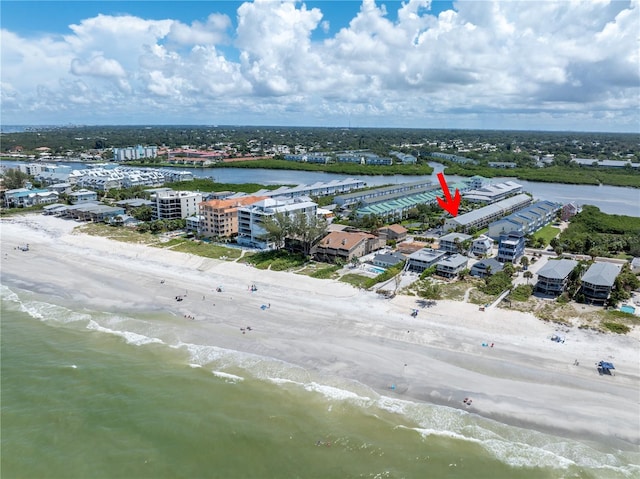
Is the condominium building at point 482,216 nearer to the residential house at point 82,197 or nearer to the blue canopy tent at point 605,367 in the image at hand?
the blue canopy tent at point 605,367

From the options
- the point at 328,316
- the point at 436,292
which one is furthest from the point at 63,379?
the point at 436,292

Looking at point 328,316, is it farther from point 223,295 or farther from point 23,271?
point 23,271

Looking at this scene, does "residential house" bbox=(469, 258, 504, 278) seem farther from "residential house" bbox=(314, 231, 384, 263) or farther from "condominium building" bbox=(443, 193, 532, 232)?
"condominium building" bbox=(443, 193, 532, 232)

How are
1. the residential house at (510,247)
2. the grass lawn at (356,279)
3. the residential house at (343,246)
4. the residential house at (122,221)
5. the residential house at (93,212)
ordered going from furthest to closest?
the residential house at (93,212), the residential house at (122,221), the residential house at (343,246), the residential house at (510,247), the grass lawn at (356,279)

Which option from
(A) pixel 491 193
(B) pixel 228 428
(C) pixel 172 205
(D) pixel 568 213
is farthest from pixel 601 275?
(C) pixel 172 205

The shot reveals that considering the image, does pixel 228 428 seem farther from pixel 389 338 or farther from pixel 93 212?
pixel 93 212

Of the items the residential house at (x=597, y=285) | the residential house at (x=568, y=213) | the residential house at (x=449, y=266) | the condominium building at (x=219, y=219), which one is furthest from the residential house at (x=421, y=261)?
the residential house at (x=568, y=213)
